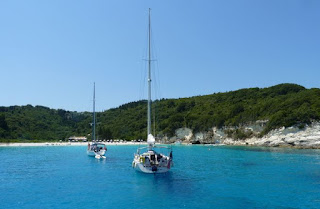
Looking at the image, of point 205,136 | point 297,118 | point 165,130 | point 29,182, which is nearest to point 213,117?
point 205,136

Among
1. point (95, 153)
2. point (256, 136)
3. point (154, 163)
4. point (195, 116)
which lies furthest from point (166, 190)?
point (195, 116)

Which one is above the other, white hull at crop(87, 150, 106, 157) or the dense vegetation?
the dense vegetation

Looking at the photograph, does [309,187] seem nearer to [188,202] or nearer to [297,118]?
[188,202]

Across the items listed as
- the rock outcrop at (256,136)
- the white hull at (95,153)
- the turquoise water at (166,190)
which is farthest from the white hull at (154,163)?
the rock outcrop at (256,136)

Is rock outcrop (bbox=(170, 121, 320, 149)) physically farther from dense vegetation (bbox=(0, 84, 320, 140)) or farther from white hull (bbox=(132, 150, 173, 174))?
white hull (bbox=(132, 150, 173, 174))

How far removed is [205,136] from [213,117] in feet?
26.7

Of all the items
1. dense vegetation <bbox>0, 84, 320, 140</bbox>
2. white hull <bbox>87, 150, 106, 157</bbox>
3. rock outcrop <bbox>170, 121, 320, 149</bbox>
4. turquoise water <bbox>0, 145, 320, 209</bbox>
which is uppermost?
dense vegetation <bbox>0, 84, 320, 140</bbox>

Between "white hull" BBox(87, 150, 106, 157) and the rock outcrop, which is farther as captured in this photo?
the rock outcrop

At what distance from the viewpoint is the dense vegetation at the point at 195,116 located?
85044 millimetres

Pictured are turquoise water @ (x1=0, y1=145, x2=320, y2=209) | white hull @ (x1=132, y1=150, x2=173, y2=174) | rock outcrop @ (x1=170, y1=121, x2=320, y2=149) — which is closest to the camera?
turquoise water @ (x1=0, y1=145, x2=320, y2=209)

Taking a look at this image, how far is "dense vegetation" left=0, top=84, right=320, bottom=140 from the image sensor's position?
85.0 metres

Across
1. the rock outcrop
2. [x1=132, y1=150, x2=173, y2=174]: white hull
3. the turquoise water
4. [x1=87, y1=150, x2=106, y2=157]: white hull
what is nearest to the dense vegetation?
the rock outcrop

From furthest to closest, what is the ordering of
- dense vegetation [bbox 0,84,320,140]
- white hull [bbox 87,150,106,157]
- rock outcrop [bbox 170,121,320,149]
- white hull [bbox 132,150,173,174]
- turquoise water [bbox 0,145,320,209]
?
dense vegetation [bbox 0,84,320,140], rock outcrop [bbox 170,121,320,149], white hull [bbox 87,150,106,157], white hull [bbox 132,150,173,174], turquoise water [bbox 0,145,320,209]

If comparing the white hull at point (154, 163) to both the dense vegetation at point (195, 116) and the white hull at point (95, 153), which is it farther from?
the dense vegetation at point (195, 116)
